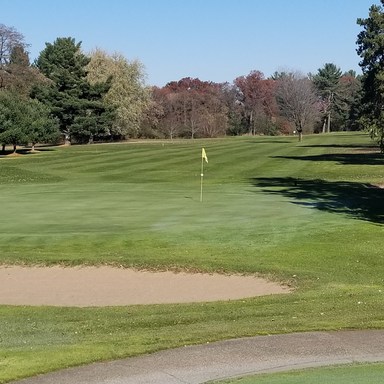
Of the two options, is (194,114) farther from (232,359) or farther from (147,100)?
(232,359)

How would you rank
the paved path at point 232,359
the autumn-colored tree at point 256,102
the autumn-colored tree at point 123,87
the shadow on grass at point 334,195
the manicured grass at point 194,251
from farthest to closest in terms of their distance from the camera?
the autumn-colored tree at point 256,102, the autumn-colored tree at point 123,87, the shadow on grass at point 334,195, the manicured grass at point 194,251, the paved path at point 232,359

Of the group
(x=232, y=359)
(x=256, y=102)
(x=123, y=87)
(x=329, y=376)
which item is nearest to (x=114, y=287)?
(x=232, y=359)

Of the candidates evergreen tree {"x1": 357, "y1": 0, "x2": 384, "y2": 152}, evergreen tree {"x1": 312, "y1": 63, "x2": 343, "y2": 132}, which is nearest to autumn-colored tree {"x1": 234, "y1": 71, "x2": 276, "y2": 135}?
evergreen tree {"x1": 312, "y1": 63, "x2": 343, "y2": 132}

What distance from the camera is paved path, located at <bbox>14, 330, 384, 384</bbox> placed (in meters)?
7.59

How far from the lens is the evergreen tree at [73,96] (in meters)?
86.2

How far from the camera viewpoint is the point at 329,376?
746 cm

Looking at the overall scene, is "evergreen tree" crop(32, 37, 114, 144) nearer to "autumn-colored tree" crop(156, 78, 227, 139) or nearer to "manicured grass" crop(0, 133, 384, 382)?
"autumn-colored tree" crop(156, 78, 227, 139)

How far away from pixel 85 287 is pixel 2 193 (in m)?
19.4

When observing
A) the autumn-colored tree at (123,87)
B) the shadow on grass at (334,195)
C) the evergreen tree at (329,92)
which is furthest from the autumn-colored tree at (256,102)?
the shadow on grass at (334,195)

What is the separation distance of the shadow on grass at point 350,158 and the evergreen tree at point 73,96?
107ft

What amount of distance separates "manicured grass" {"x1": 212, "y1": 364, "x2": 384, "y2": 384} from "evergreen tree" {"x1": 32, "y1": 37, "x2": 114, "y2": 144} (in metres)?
80.6

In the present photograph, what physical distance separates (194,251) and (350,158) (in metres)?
48.7

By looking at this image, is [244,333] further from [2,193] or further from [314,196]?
[2,193]

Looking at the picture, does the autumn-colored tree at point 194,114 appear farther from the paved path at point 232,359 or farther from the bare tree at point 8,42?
the paved path at point 232,359
